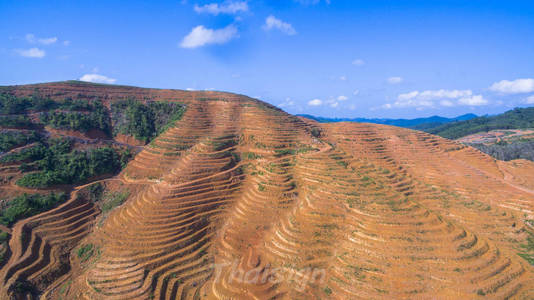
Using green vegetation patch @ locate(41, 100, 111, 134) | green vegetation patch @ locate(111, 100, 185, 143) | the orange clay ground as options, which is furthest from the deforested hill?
green vegetation patch @ locate(41, 100, 111, 134)

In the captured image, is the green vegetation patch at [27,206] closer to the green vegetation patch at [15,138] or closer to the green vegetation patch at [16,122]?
the green vegetation patch at [15,138]

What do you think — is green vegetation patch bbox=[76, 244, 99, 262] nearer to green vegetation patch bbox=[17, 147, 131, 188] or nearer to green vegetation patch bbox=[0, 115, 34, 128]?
Result: green vegetation patch bbox=[17, 147, 131, 188]

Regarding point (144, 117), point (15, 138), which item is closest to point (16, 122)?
point (15, 138)

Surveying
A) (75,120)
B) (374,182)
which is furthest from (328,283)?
(75,120)

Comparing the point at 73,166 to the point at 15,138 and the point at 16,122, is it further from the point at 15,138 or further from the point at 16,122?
the point at 16,122

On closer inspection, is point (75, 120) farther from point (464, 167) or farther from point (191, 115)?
point (464, 167)
